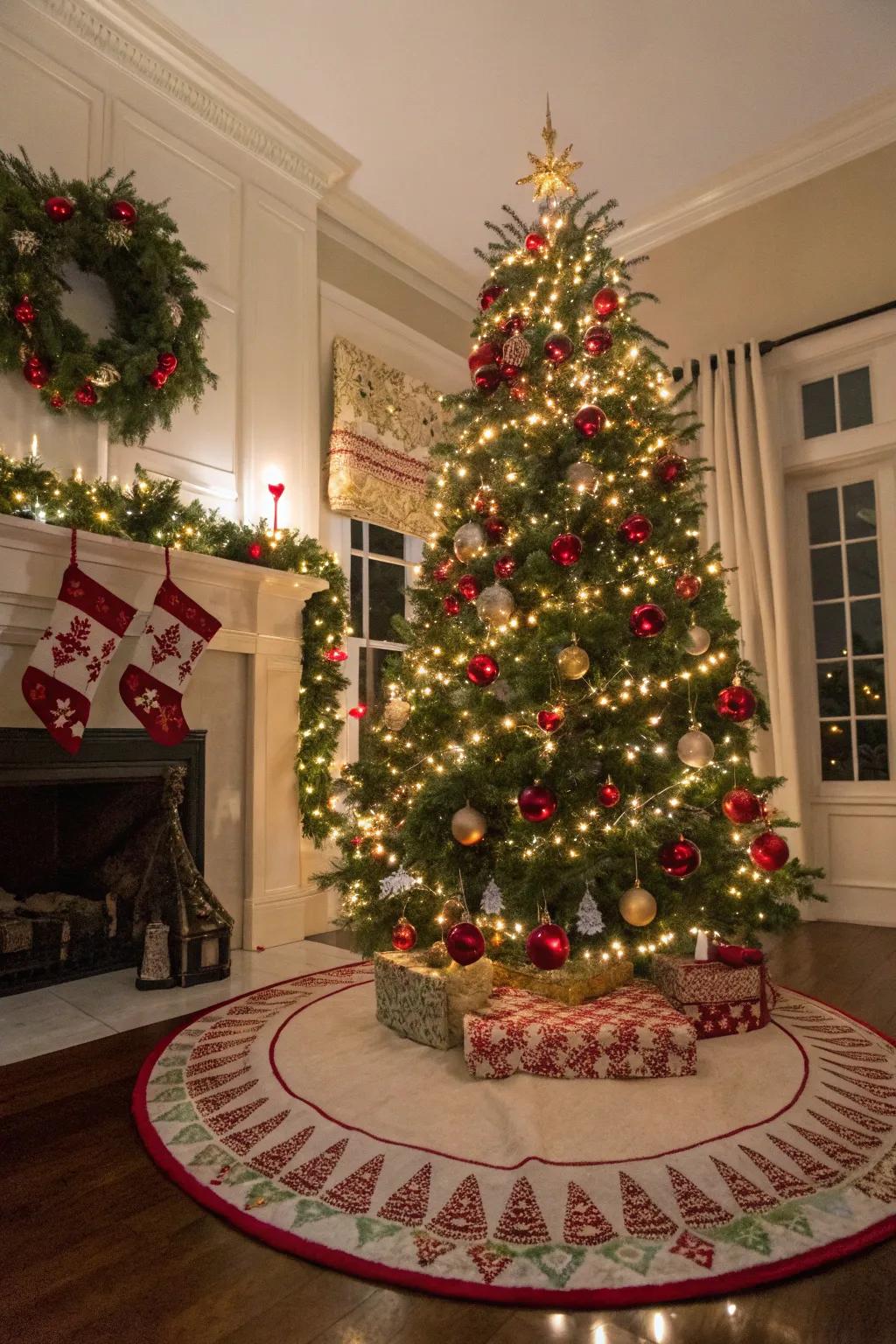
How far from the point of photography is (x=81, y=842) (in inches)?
134

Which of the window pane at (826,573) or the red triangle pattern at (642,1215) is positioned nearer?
the red triangle pattern at (642,1215)

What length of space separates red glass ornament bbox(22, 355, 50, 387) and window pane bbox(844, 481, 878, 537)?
4.17 meters

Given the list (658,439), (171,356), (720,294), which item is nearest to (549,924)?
(658,439)

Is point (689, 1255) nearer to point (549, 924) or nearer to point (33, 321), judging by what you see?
point (549, 924)

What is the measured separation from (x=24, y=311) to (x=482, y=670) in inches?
83.9

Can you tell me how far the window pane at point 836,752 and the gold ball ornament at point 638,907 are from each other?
9.23 ft

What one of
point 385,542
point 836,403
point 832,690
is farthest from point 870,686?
point 385,542

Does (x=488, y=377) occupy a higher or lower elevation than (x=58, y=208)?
lower

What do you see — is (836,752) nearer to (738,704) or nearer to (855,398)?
(855,398)

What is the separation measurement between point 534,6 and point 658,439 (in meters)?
2.23

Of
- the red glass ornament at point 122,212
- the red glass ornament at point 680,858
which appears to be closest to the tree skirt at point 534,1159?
the red glass ornament at point 680,858

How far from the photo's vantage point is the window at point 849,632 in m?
4.40

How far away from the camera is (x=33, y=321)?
291 centimetres

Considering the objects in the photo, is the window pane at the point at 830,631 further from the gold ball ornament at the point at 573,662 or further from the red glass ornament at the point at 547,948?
the red glass ornament at the point at 547,948
